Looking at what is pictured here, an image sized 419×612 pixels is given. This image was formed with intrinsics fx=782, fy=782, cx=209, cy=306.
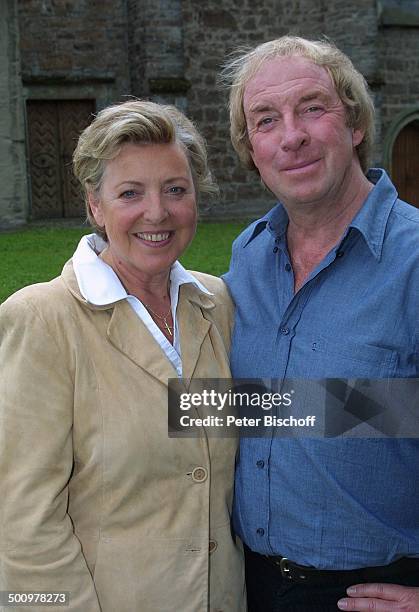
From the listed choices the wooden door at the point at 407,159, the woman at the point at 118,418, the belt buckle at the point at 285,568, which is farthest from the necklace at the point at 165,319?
the wooden door at the point at 407,159

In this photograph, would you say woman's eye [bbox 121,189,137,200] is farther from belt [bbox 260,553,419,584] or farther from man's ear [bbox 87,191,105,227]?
belt [bbox 260,553,419,584]

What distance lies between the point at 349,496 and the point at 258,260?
0.85m

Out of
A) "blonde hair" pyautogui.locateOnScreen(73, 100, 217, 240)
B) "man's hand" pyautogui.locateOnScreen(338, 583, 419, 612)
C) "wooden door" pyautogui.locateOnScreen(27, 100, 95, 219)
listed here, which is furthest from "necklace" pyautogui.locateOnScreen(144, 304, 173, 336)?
"wooden door" pyautogui.locateOnScreen(27, 100, 95, 219)

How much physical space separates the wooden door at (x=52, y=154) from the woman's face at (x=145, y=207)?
13.8 metres

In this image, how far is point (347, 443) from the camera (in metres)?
2.13

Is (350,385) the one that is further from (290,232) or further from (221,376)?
(290,232)

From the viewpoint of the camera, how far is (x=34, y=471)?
208 centimetres

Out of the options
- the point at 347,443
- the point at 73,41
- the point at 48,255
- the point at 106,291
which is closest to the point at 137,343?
the point at 106,291

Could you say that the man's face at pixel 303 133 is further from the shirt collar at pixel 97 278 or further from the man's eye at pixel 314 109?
the shirt collar at pixel 97 278

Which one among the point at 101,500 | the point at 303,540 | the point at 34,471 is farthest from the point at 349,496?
the point at 34,471

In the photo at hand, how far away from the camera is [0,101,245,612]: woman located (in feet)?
6.84

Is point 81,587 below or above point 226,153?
below

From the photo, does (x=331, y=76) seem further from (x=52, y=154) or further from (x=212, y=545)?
(x=52, y=154)

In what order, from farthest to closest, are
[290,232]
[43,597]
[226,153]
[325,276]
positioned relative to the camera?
[226,153]
[290,232]
[325,276]
[43,597]
